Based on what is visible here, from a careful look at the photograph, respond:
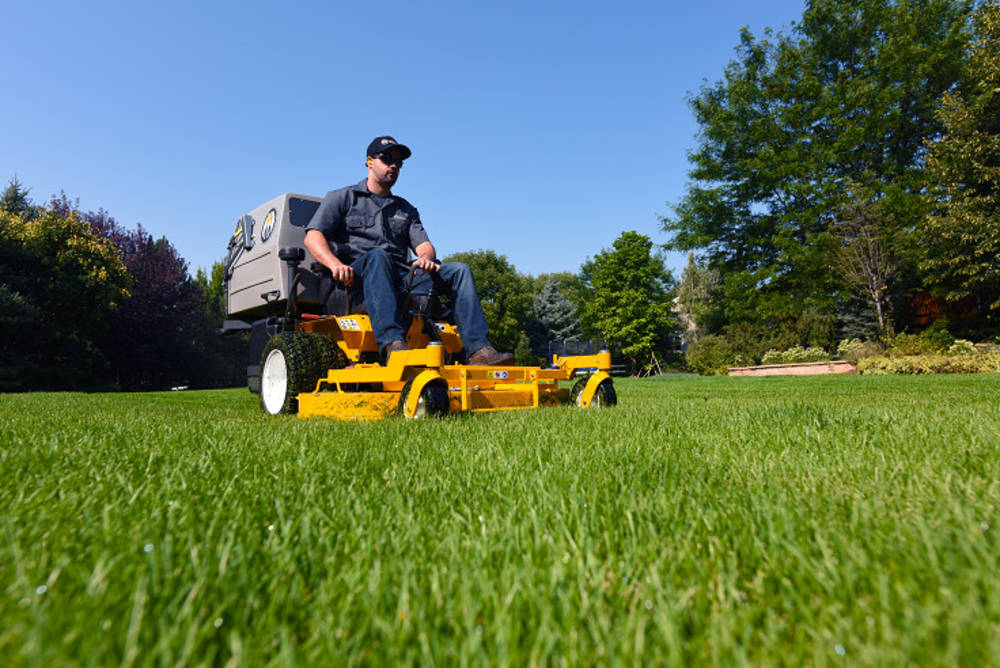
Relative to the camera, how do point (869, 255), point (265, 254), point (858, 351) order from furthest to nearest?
point (869, 255) → point (858, 351) → point (265, 254)

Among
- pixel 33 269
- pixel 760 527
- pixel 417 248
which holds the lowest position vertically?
pixel 760 527

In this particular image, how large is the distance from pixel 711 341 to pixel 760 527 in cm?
2595

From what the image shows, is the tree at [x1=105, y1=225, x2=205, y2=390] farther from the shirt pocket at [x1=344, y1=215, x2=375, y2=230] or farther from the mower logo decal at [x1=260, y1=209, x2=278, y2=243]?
the shirt pocket at [x1=344, y1=215, x2=375, y2=230]

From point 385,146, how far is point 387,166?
195 mm

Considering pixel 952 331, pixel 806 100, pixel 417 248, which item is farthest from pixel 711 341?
pixel 417 248

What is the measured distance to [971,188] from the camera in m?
18.8

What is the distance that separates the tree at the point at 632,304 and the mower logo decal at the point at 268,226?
3173 centimetres

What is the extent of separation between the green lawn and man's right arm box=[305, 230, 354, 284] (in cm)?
251

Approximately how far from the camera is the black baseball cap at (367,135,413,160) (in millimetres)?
5012

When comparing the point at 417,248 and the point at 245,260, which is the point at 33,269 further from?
the point at 417,248

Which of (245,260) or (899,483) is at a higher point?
(245,260)

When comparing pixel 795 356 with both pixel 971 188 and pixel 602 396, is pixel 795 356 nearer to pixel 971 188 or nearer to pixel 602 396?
pixel 971 188

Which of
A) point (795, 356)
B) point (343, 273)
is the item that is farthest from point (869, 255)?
point (343, 273)

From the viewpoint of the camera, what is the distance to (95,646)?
27.4 inches
